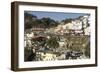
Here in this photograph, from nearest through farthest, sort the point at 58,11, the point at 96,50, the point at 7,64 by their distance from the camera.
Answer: the point at 7,64, the point at 58,11, the point at 96,50

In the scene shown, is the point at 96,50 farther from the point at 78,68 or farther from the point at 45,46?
the point at 45,46

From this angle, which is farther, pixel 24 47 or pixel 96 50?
pixel 96 50

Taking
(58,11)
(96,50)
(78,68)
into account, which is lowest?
(78,68)

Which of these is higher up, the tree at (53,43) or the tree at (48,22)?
the tree at (48,22)

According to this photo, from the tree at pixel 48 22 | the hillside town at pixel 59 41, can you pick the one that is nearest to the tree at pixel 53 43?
the hillside town at pixel 59 41

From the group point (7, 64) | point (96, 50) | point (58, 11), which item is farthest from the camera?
point (96, 50)

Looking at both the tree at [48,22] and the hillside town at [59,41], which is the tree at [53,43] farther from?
the tree at [48,22]

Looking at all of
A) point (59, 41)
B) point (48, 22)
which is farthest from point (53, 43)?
point (48, 22)

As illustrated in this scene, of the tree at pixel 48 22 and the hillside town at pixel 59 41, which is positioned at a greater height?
the tree at pixel 48 22

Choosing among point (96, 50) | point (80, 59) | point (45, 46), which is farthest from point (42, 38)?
point (96, 50)
